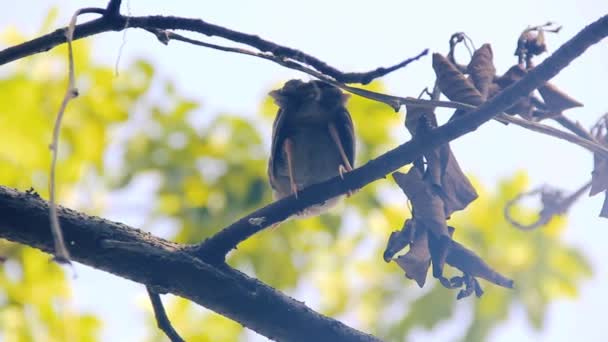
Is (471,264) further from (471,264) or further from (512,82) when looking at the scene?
(512,82)

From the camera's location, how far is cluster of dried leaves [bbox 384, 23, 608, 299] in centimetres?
255

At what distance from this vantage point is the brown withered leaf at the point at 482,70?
8.53 feet

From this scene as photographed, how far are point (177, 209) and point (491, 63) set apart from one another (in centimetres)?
357

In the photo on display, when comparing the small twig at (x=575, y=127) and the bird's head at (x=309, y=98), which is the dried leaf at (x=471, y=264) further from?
the bird's head at (x=309, y=98)

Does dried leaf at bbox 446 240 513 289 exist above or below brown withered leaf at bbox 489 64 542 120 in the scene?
below

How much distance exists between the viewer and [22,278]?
486 cm

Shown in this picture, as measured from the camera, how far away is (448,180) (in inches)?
102

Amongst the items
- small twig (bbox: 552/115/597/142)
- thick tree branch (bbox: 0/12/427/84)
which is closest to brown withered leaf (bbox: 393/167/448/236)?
thick tree branch (bbox: 0/12/427/84)

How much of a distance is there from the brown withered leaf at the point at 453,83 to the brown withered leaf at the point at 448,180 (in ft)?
0.55

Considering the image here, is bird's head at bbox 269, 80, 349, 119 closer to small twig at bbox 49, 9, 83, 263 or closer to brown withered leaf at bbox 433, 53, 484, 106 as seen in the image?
brown withered leaf at bbox 433, 53, 484, 106

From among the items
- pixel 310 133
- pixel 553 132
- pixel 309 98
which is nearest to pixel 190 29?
pixel 553 132

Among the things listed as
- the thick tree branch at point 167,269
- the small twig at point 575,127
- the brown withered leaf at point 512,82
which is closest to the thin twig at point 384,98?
the brown withered leaf at point 512,82

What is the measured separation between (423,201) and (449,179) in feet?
0.38

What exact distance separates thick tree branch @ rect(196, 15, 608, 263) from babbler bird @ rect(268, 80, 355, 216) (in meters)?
1.47
